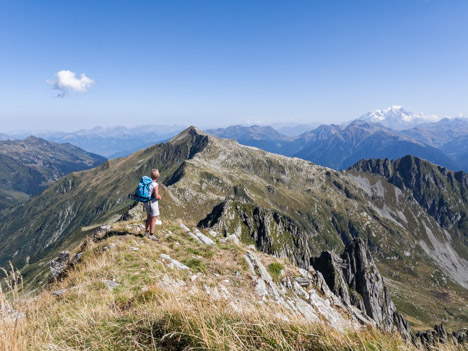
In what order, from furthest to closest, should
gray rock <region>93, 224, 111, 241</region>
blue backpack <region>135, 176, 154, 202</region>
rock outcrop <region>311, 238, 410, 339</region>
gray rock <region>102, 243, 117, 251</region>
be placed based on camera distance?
rock outcrop <region>311, 238, 410, 339</region>
gray rock <region>93, 224, 111, 241</region>
blue backpack <region>135, 176, 154, 202</region>
gray rock <region>102, 243, 117, 251</region>

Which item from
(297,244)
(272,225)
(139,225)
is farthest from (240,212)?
(139,225)

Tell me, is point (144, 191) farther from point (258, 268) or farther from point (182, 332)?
point (182, 332)

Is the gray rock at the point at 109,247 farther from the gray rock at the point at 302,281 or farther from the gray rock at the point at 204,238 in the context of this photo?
the gray rock at the point at 302,281

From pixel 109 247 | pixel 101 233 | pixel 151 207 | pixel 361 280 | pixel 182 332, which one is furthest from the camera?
pixel 361 280

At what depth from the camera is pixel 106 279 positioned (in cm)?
980

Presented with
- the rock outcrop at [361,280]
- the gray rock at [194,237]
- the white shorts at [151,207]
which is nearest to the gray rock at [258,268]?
the gray rock at [194,237]

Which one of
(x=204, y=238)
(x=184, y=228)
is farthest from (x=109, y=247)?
(x=204, y=238)

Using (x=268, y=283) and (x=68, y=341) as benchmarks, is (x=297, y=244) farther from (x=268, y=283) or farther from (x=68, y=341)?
(x=68, y=341)

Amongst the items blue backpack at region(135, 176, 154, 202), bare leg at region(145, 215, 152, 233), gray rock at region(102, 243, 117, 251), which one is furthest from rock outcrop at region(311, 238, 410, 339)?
gray rock at region(102, 243, 117, 251)

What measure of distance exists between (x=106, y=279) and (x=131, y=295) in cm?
288

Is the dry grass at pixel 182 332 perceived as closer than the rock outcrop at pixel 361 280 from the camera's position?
Yes

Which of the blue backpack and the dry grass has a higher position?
the blue backpack

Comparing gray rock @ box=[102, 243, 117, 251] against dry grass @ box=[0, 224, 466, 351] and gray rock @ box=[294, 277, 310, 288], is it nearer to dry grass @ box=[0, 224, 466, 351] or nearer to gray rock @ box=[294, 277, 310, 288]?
dry grass @ box=[0, 224, 466, 351]

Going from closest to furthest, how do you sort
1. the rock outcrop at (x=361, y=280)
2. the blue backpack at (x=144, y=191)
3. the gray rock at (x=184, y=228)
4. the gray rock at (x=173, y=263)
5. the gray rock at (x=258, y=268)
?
the gray rock at (x=173, y=263), the blue backpack at (x=144, y=191), the gray rock at (x=258, y=268), the gray rock at (x=184, y=228), the rock outcrop at (x=361, y=280)
